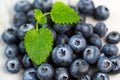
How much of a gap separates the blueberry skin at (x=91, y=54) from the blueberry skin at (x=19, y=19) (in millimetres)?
319

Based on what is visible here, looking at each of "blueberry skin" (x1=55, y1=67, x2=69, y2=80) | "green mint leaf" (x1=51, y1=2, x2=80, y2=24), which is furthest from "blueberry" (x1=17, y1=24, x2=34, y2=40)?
"blueberry skin" (x1=55, y1=67, x2=69, y2=80)

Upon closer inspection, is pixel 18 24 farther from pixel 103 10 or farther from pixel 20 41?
pixel 103 10

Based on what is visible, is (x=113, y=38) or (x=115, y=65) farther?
(x=113, y=38)

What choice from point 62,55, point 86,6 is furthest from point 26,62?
point 86,6

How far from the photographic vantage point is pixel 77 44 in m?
1.13

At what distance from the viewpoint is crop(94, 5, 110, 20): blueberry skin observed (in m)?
1.32

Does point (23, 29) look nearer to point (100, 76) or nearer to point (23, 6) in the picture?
point (23, 6)

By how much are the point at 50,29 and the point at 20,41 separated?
14 centimetres

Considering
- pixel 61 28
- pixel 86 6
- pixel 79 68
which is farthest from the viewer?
pixel 86 6

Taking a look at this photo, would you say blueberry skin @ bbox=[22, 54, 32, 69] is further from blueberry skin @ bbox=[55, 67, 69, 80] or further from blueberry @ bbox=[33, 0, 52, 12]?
blueberry @ bbox=[33, 0, 52, 12]

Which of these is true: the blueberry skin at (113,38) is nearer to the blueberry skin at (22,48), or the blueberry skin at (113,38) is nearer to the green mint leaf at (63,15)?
the green mint leaf at (63,15)

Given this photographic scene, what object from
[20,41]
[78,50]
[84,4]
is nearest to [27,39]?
[20,41]

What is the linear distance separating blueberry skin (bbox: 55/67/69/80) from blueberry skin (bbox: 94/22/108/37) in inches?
9.6

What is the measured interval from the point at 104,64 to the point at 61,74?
0.16 m
